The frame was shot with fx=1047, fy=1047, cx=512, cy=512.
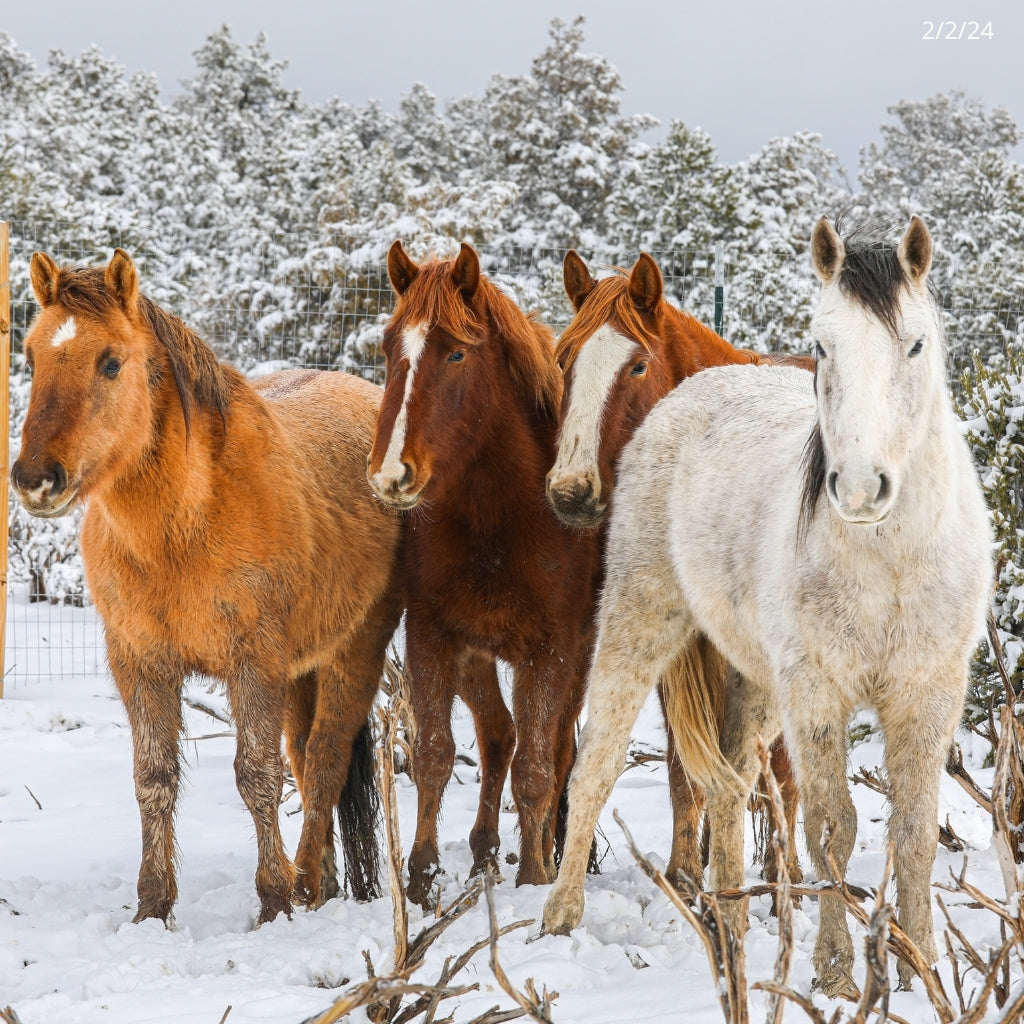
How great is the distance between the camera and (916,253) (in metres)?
2.46

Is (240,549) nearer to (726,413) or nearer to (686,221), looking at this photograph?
(726,413)

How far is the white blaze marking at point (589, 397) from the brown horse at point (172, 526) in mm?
972

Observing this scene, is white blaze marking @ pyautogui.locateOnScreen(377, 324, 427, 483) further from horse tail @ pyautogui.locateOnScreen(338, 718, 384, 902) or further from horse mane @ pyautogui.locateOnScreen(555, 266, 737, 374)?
horse tail @ pyautogui.locateOnScreen(338, 718, 384, 902)

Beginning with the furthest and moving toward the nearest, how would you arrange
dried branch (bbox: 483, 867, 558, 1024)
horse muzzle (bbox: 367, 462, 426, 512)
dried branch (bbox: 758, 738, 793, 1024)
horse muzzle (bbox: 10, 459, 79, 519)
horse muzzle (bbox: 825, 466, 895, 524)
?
horse muzzle (bbox: 367, 462, 426, 512)
horse muzzle (bbox: 10, 459, 79, 519)
horse muzzle (bbox: 825, 466, 895, 524)
dried branch (bbox: 483, 867, 558, 1024)
dried branch (bbox: 758, 738, 793, 1024)

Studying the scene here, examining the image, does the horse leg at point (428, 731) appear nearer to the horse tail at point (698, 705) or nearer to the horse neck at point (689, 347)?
the horse tail at point (698, 705)

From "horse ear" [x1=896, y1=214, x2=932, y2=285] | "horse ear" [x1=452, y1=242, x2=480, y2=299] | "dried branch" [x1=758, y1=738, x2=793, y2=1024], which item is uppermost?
"horse ear" [x1=452, y1=242, x2=480, y2=299]

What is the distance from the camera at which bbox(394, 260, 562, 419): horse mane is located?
3.81m

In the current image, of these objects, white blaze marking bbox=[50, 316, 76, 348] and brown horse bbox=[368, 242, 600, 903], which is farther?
brown horse bbox=[368, 242, 600, 903]

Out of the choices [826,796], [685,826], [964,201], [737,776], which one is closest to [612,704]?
[737,776]

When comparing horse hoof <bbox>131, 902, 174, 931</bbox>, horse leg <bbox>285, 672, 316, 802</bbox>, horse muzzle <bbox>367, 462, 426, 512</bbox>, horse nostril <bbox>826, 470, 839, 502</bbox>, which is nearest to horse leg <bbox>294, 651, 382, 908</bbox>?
horse leg <bbox>285, 672, 316, 802</bbox>

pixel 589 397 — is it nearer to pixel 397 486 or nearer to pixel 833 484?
pixel 397 486

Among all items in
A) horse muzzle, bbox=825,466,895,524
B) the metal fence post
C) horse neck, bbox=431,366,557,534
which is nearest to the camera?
horse muzzle, bbox=825,466,895,524

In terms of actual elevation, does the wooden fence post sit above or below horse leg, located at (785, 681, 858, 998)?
above

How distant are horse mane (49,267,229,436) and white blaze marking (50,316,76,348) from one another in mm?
68
